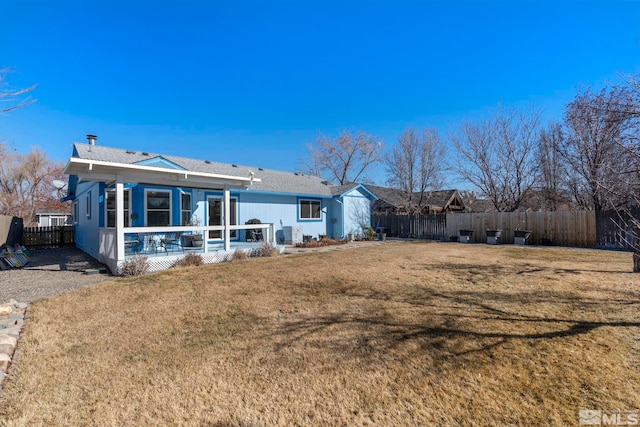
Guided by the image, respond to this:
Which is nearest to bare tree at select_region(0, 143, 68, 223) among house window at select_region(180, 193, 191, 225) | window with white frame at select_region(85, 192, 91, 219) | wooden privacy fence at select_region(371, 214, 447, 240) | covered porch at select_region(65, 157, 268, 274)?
window with white frame at select_region(85, 192, 91, 219)

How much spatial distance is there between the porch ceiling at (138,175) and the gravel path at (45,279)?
270 centimetres

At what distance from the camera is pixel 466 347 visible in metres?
3.43

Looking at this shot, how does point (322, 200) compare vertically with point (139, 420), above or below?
above

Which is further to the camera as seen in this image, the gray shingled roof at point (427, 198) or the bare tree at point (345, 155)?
the bare tree at point (345, 155)

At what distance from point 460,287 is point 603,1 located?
7.50m

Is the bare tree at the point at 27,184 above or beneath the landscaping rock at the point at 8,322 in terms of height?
above

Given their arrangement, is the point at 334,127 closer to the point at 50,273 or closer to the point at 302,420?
the point at 50,273

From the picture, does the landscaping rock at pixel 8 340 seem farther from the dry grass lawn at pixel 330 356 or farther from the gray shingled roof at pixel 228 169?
the gray shingled roof at pixel 228 169

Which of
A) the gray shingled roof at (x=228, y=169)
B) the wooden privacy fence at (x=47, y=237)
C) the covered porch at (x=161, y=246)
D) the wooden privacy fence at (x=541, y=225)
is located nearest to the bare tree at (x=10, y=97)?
the covered porch at (x=161, y=246)

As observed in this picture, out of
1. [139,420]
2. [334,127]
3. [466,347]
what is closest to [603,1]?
[466,347]

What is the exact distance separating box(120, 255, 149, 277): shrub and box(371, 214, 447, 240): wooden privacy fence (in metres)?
15.7

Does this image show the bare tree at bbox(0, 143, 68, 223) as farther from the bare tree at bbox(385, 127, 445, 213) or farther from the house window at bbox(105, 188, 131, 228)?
the bare tree at bbox(385, 127, 445, 213)

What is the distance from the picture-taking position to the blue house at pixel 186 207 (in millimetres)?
8688
